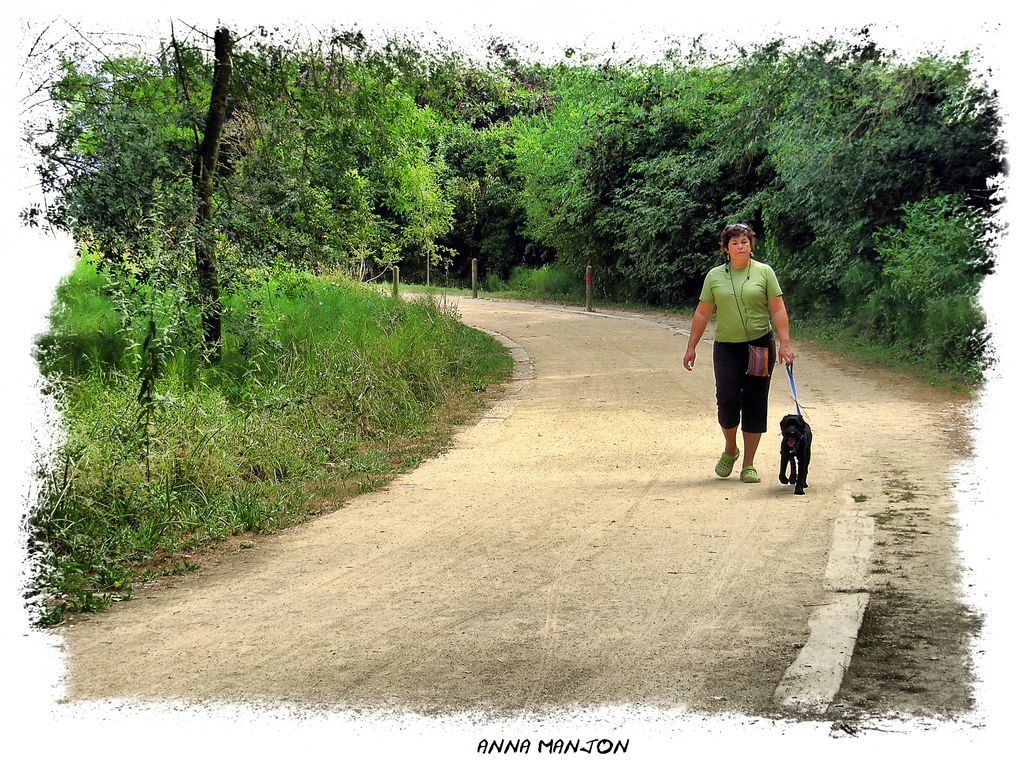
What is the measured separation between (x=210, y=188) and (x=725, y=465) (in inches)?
270

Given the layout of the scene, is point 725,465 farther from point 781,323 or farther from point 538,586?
point 538,586

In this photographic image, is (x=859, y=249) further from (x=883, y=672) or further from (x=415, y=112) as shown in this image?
(x=883, y=672)

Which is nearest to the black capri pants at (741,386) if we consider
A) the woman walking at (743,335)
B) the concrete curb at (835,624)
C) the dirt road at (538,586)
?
the woman walking at (743,335)

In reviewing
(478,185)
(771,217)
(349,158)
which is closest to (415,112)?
(349,158)

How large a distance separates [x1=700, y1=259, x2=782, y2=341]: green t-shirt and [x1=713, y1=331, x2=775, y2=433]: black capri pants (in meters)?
0.10

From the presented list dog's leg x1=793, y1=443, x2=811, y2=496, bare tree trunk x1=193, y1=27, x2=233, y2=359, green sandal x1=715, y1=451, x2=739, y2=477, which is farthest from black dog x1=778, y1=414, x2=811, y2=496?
bare tree trunk x1=193, y1=27, x2=233, y2=359

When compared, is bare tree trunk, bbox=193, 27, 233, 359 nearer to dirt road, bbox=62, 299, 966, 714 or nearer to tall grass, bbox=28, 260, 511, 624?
tall grass, bbox=28, 260, 511, 624

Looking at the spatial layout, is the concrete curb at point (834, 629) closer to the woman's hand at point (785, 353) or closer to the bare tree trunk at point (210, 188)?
the woman's hand at point (785, 353)

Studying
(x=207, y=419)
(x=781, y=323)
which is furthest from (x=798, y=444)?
(x=207, y=419)

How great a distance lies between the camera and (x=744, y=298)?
8.64 meters

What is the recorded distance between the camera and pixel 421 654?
5.04 m

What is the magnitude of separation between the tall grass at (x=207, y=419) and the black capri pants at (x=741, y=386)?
302 cm

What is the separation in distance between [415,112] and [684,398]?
745cm

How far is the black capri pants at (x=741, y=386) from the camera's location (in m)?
8.78
